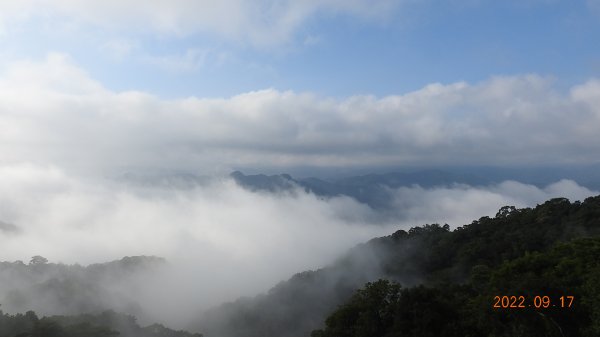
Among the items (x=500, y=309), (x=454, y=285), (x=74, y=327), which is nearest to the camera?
(x=500, y=309)

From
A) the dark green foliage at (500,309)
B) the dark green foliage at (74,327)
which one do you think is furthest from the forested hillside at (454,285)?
the dark green foliage at (74,327)

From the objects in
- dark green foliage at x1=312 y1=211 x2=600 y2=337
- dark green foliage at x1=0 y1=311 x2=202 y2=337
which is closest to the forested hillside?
dark green foliage at x1=312 y1=211 x2=600 y2=337

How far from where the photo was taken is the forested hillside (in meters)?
18.5

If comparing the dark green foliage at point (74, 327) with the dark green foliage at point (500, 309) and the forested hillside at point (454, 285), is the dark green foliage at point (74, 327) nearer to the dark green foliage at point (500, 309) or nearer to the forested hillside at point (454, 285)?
the forested hillside at point (454, 285)

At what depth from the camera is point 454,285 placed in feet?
95.2

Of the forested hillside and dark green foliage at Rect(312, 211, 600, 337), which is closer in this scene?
dark green foliage at Rect(312, 211, 600, 337)

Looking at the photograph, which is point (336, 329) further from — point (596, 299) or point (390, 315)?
point (596, 299)

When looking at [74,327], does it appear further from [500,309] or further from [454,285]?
[500,309]

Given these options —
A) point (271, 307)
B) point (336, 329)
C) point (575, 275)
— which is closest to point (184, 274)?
point (271, 307)

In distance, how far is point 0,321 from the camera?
41000 mm

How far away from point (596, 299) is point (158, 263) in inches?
5032

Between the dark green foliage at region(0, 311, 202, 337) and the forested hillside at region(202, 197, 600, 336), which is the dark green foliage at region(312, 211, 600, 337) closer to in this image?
the forested hillside at region(202, 197, 600, 336)

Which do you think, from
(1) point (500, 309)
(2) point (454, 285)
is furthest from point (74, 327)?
(1) point (500, 309)

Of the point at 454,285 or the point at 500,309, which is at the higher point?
the point at 454,285
